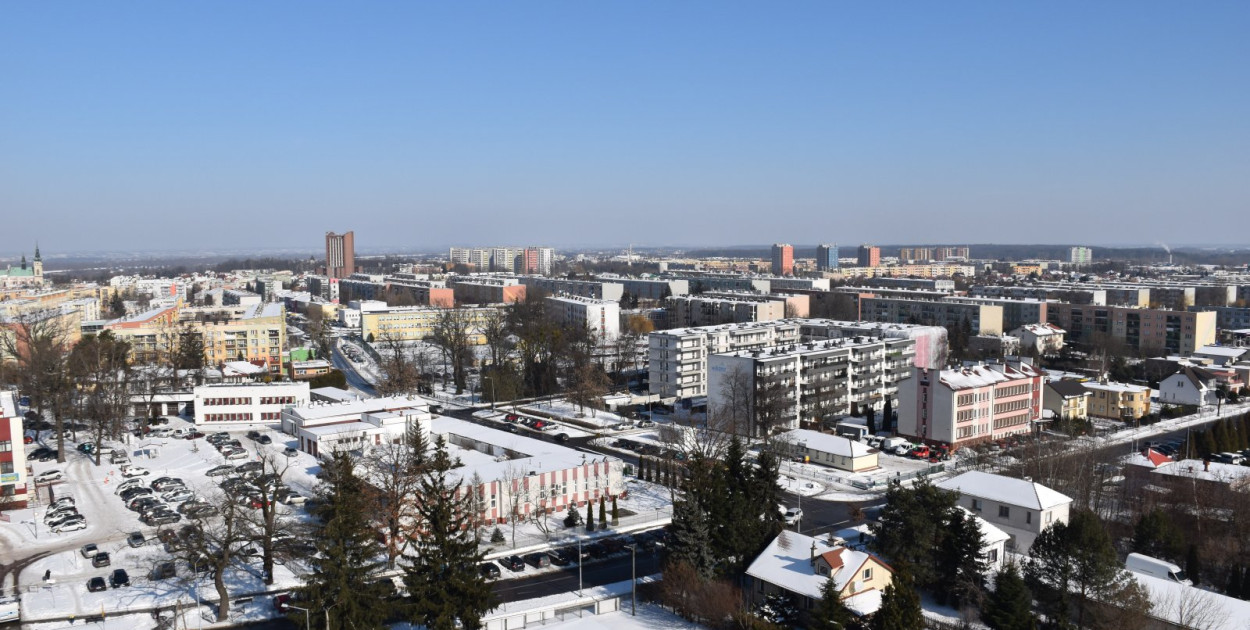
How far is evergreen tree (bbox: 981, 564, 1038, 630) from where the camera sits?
36.5 feet

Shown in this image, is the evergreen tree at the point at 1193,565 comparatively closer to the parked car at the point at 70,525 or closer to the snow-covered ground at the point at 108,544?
the snow-covered ground at the point at 108,544

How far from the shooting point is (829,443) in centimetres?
2191

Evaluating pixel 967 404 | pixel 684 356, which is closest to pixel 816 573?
pixel 967 404

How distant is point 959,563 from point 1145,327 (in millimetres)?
35385

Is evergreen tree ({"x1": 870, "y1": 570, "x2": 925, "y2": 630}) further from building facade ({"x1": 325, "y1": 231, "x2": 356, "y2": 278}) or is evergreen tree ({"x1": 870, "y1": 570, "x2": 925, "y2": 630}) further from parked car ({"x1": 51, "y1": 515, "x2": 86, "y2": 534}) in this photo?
building facade ({"x1": 325, "y1": 231, "x2": 356, "y2": 278})

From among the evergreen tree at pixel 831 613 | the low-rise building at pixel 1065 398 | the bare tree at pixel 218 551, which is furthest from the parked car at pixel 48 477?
the low-rise building at pixel 1065 398

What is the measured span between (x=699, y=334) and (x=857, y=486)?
37.0 feet

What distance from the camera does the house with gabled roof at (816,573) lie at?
38.8 ft

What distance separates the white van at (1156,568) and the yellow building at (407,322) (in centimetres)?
3417

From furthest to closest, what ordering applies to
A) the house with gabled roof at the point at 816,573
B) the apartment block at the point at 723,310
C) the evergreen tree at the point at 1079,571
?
the apartment block at the point at 723,310, the house with gabled roof at the point at 816,573, the evergreen tree at the point at 1079,571

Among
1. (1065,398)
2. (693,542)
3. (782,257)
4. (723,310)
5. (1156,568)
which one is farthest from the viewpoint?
(782,257)

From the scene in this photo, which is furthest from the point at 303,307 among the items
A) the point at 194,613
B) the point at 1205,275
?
the point at 1205,275

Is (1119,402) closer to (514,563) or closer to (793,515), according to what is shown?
(793,515)

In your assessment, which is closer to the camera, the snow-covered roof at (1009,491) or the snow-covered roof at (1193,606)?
the snow-covered roof at (1193,606)
